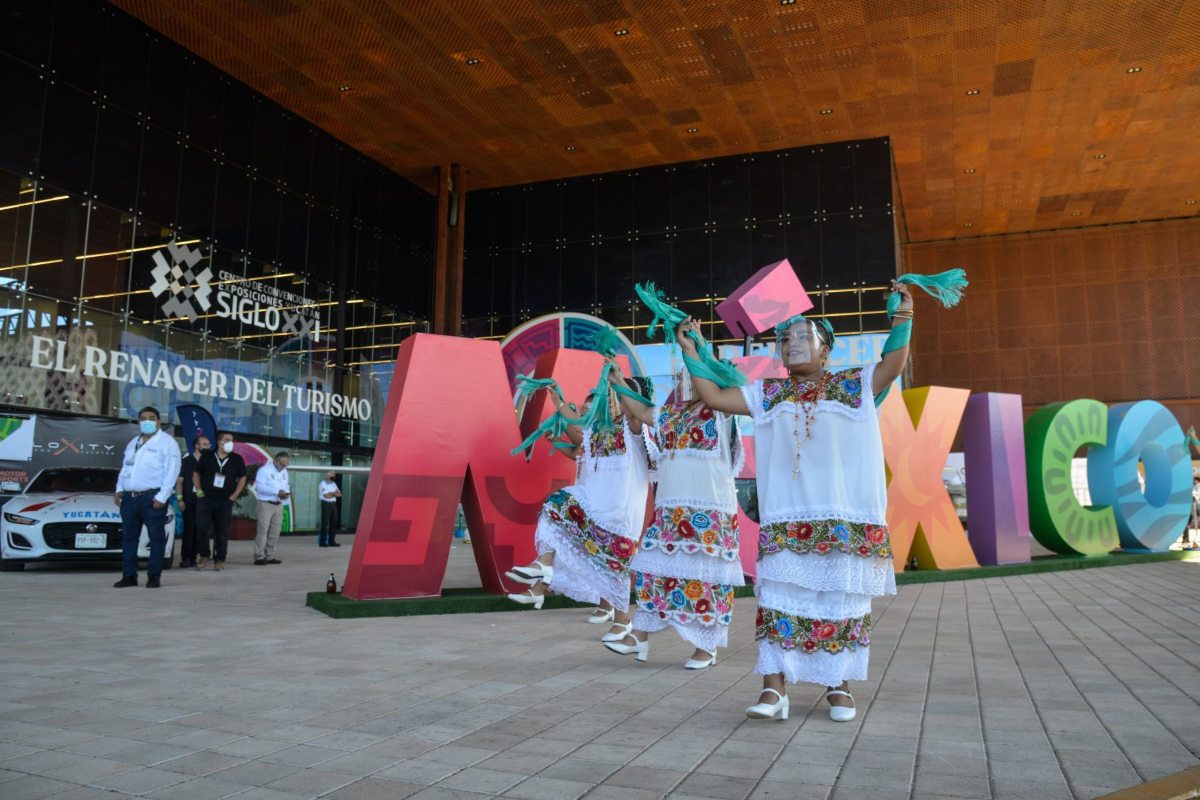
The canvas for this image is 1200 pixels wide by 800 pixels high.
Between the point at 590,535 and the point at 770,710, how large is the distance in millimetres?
2675

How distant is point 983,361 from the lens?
24703 millimetres

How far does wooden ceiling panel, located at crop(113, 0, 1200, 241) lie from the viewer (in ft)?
45.6

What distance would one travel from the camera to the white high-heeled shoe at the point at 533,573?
6.07m

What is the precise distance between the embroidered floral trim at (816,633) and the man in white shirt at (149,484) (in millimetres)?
5779

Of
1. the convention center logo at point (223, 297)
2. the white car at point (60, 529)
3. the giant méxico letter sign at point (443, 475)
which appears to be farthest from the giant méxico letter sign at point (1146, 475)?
the convention center logo at point (223, 297)

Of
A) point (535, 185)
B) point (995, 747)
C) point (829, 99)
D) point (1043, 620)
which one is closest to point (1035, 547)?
point (829, 99)

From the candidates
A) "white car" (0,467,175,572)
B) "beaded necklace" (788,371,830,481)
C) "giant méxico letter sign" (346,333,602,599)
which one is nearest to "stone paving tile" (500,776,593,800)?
"beaded necklace" (788,371,830,481)

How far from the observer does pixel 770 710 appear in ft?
10.9

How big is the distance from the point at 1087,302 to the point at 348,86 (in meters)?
19.5

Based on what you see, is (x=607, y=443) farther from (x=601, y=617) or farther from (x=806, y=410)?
(x=806, y=410)

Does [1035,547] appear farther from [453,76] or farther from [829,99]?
[453,76]

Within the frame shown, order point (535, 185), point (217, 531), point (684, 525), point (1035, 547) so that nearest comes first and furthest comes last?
1. point (684, 525)
2. point (217, 531)
3. point (1035, 547)
4. point (535, 185)

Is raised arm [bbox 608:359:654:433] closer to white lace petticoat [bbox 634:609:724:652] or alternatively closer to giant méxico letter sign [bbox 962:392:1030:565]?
white lace petticoat [bbox 634:609:724:652]

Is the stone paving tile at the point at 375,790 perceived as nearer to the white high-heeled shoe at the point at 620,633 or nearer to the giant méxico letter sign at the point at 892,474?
the white high-heeled shoe at the point at 620,633
